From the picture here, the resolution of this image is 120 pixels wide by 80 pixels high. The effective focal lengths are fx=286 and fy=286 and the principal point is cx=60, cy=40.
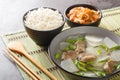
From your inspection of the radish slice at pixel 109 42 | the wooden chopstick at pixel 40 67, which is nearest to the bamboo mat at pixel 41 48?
the wooden chopstick at pixel 40 67

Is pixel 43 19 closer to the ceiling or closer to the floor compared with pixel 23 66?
closer to the ceiling

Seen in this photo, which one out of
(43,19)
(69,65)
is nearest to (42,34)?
(43,19)

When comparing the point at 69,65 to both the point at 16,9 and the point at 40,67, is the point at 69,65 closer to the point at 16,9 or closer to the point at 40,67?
the point at 40,67

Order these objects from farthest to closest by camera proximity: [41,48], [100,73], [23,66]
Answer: [41,48], [23,66], [100,73]

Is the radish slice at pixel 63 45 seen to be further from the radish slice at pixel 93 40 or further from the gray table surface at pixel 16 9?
the gray table surface at pixel 16 9

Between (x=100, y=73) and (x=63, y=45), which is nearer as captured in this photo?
(x=100, y=73)

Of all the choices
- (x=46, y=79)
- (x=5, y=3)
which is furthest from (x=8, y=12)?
(x=46, y=79)

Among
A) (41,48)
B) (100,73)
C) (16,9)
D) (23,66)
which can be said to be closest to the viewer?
(100,73)

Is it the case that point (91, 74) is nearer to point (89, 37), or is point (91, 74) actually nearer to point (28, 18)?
point (89, 37)
